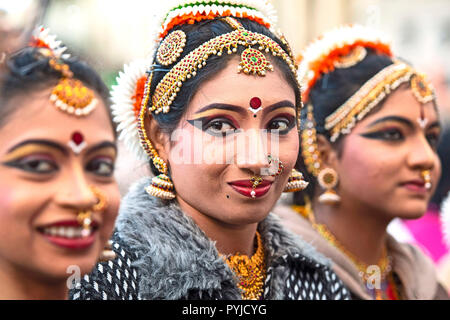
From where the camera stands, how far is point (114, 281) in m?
2.46

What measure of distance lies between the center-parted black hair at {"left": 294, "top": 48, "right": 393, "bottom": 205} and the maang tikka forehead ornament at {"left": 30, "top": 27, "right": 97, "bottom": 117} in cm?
206

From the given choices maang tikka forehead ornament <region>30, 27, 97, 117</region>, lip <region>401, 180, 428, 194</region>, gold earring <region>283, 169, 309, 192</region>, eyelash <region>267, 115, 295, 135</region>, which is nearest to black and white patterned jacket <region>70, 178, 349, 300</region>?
gold earring <region>283, 169, 309, 192</region>

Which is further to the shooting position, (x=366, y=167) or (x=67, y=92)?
(x=366, y=167)

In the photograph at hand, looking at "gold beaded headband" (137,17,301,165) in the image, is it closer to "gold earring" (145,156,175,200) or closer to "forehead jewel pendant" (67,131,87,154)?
"gold earring" (145,156,175,200)

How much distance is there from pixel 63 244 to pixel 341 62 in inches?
102

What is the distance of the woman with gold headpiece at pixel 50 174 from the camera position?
5.58 feet

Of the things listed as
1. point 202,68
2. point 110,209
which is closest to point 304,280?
point 202,68

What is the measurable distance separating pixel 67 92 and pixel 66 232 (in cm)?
42

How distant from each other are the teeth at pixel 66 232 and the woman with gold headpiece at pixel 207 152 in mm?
649

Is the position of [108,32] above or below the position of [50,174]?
above

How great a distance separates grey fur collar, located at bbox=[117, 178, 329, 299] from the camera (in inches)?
96.3

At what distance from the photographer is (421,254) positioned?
4.20 m

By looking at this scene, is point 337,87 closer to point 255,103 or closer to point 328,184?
point 328,184

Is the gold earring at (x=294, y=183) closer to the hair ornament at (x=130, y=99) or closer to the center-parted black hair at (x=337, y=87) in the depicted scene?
the hair ornament at (x=130, y=99)
